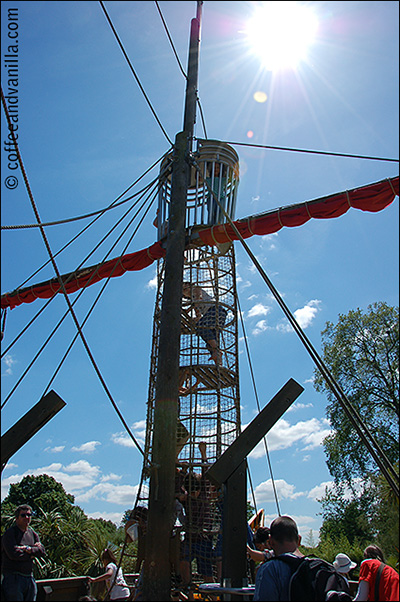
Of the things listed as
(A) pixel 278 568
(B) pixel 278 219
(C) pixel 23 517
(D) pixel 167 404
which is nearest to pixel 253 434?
(D) pixel 167 404

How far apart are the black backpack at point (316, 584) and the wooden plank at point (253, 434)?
3.18ft

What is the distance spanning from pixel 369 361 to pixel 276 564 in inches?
673

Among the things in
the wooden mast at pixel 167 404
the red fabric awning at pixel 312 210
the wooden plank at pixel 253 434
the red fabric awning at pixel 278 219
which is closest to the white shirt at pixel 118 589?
the wooden mast at pixel 167 404

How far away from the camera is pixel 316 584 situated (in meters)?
2.35

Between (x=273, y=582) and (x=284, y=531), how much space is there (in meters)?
0.28

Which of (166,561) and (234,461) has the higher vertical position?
(234,461)

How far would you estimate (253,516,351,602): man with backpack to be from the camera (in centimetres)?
232

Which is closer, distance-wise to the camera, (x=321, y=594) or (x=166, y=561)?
(x=321, y=594)

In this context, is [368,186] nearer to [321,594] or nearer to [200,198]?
[200,198]

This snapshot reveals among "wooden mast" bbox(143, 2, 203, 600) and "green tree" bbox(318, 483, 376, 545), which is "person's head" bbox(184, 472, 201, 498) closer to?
"wooden mast" bbox(143, 2, 203, 600)

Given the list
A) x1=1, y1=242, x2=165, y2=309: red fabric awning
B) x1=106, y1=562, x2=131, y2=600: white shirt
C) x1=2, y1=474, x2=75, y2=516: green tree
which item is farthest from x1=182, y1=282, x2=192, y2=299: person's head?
x1=2, y1=474, x2=75, y2=516: green tree

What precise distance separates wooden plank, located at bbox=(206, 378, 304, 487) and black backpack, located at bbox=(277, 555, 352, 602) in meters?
0.97

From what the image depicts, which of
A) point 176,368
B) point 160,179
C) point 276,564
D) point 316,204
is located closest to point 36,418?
point 176,368

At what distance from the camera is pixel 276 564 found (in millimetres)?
2496
